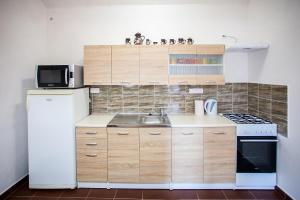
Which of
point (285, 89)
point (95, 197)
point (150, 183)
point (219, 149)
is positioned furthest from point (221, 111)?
point (95, 197)

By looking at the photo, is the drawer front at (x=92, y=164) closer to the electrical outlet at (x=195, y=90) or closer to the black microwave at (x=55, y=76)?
the black microwave at (x=55, y=76)

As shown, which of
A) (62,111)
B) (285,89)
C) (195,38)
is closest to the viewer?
(285,89)

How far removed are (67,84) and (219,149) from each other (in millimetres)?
2001

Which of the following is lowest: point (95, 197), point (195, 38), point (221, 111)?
point (95, 197)

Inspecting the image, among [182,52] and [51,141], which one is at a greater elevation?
[182,52]

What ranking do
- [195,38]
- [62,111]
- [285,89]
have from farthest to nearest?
[195,38] → [62,111] → [285,89]

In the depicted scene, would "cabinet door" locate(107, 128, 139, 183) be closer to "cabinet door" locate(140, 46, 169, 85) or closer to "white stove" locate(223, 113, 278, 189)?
"cabinet door" locate(140, 46, 169, 85)

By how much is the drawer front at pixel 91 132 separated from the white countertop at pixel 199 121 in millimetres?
853

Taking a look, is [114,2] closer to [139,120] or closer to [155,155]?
[139,120]

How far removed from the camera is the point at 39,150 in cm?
298

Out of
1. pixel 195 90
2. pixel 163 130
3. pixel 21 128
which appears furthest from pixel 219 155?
pixel 21 128

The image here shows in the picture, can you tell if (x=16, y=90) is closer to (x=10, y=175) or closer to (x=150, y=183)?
(x=10, y=175)

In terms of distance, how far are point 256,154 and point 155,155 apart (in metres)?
1.20

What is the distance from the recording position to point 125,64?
330 centimetres
